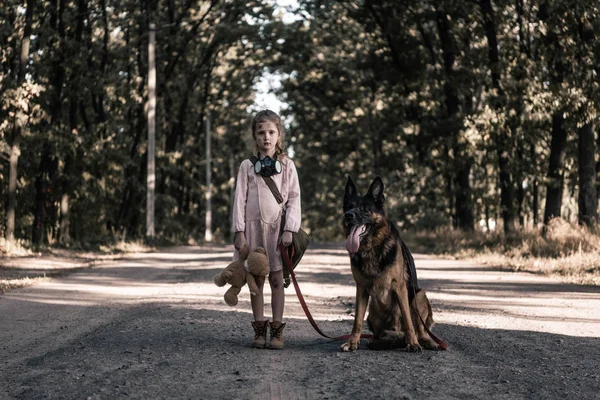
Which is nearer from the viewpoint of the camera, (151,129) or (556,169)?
(556,169)

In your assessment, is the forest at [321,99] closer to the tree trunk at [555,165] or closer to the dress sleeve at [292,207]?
the tree trunk at [555,165]

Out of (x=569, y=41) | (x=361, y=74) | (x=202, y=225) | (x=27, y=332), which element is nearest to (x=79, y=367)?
(x=27, y=332)

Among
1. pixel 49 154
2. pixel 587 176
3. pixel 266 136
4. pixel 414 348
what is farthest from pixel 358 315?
pixel 49 154

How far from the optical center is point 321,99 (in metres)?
50.2

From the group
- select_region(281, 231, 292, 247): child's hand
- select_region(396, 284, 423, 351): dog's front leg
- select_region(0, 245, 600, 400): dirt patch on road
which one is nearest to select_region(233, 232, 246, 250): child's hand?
select_region(281, 231, 292, 247): child's hand

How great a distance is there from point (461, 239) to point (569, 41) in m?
9.91

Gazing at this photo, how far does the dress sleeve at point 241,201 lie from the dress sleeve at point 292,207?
13.7 inches

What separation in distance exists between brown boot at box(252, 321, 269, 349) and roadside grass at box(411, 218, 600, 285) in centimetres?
818

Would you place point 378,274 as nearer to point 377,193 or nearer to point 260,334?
point 377,193

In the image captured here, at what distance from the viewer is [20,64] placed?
22219 mm

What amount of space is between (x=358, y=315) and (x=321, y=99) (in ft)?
142

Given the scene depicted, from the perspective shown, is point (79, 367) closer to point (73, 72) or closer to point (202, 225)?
point (73, 72)

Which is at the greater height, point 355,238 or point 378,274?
point 355,238

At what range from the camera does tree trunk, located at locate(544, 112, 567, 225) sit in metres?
23.6
